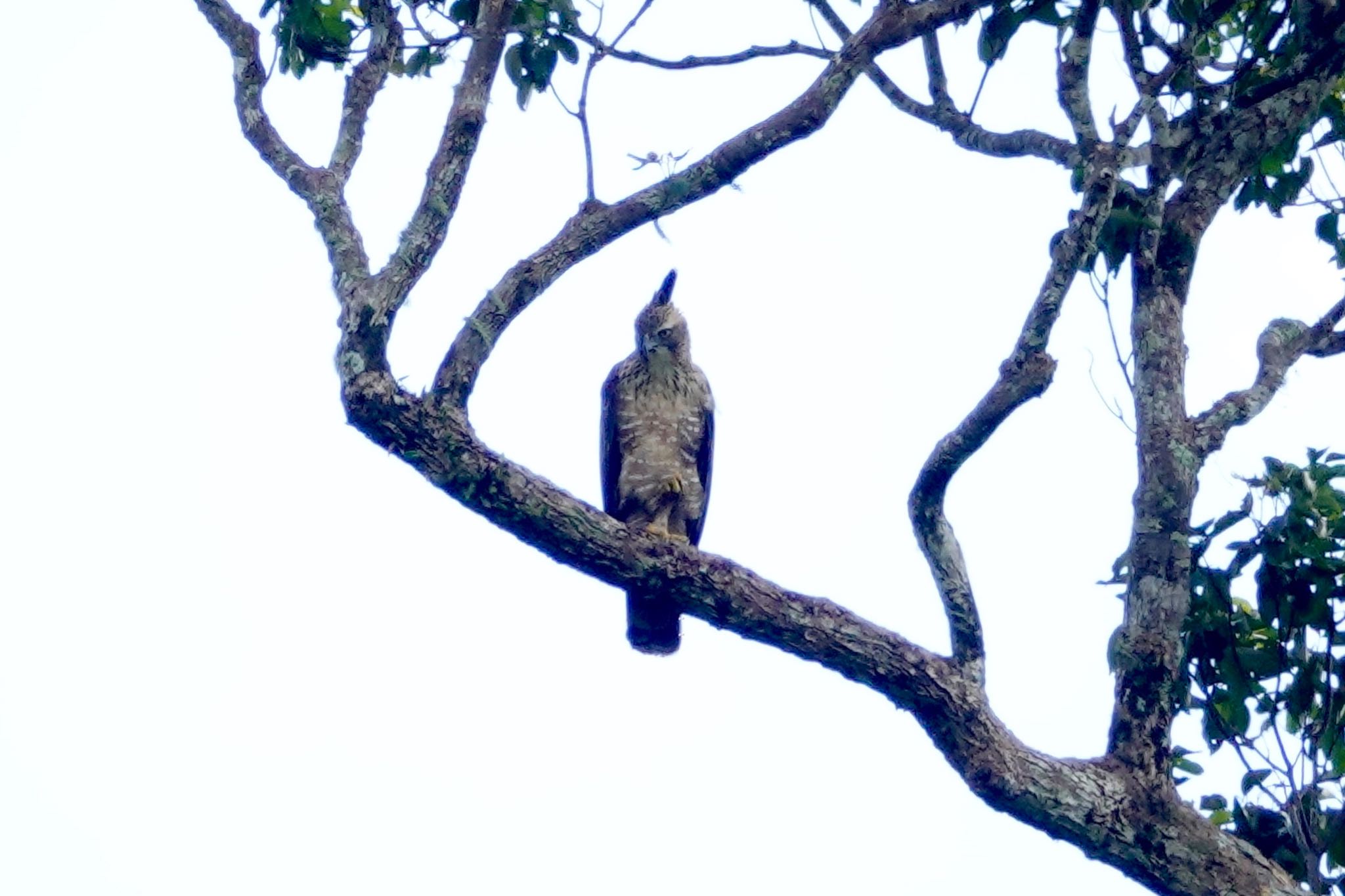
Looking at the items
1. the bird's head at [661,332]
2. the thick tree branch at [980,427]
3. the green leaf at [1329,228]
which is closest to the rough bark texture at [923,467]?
the thick tree branch at [980,427]

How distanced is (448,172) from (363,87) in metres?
0.57

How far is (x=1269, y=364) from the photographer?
5156mm

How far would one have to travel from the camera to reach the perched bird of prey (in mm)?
7340

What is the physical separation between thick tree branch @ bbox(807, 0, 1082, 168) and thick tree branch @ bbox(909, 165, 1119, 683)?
965mm

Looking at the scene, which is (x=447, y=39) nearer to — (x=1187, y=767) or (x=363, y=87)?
(x=363, y=87)

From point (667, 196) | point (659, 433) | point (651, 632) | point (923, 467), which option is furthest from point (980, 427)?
point (659, 433)

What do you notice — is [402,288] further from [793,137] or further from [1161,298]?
[1161,298]

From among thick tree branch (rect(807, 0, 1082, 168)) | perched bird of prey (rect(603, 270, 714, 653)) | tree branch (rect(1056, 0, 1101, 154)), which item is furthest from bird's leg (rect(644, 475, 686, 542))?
tree branch (rect(1056, 0, 1101, 154))

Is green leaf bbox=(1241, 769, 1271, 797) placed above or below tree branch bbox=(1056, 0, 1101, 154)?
below

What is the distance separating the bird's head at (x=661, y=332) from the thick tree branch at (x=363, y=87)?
2606 millimetres

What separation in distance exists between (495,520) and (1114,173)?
6.55ft

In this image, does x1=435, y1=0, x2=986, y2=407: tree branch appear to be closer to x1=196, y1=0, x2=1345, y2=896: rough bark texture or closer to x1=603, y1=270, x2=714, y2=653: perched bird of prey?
x1=196, y1=0, x2=1345, y2=896: rough bark texture

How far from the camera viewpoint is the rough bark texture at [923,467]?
431 cm

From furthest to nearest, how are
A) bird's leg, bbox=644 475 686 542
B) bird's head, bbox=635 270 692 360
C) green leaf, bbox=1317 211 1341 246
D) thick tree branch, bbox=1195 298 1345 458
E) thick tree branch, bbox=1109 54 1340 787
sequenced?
bird's head, bbox=635 270 692 360 → bird's leg, bbox=644 475 686 542 → green leaf, bbox=1317 211 1341 246 → thick tree branch, bbox=1195 298 1345 458 → thick tree branch, bbox=1109 54 1340 787
